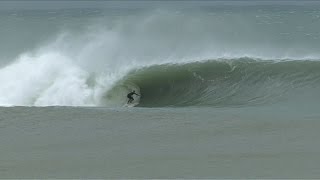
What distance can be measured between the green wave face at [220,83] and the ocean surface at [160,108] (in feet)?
0.09

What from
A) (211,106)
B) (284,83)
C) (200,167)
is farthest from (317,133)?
(284,83)

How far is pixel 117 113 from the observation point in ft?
37.0

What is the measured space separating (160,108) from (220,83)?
3.17 m

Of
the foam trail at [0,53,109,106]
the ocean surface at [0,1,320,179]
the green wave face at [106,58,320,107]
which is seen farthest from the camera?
the foam trail at [0,53,109,106]

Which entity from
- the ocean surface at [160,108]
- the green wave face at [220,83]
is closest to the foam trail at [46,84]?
the ocean surface at [160,108]

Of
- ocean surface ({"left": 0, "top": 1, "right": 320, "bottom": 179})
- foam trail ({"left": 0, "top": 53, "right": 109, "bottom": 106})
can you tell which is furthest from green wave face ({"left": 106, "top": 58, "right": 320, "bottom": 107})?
foam trail ({"left": 0, "top": 53, "right": 109, "bottom": 106})

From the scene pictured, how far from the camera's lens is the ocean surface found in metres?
7.97

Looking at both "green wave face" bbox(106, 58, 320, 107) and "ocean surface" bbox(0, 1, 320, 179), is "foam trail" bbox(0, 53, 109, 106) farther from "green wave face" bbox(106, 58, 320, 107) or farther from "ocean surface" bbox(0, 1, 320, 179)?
"green wave face" bbox(106, 58, 320, 107)

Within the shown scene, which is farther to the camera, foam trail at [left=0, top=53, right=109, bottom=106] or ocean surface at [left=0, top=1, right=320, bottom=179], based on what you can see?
foam trail at [left=0, top=53, right=109, bottom=106]

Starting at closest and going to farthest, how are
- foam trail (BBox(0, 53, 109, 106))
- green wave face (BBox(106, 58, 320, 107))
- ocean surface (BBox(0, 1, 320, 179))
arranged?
ocean surface (BBox(0, 1, 320, 179))
green wave face (BBox(106, 58, 320, 107))
foam trail (BBox(0, 53, 109, 106))

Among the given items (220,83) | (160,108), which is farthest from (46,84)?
(220,83)

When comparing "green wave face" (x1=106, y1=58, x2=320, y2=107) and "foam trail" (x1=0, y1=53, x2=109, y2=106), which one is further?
"foam trail" (x1=0, y1=53, x2=109, y2=106)

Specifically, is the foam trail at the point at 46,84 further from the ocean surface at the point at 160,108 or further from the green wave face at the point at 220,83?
the green wave face at the point at 220,83

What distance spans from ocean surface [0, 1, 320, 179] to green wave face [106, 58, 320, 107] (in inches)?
1.1
